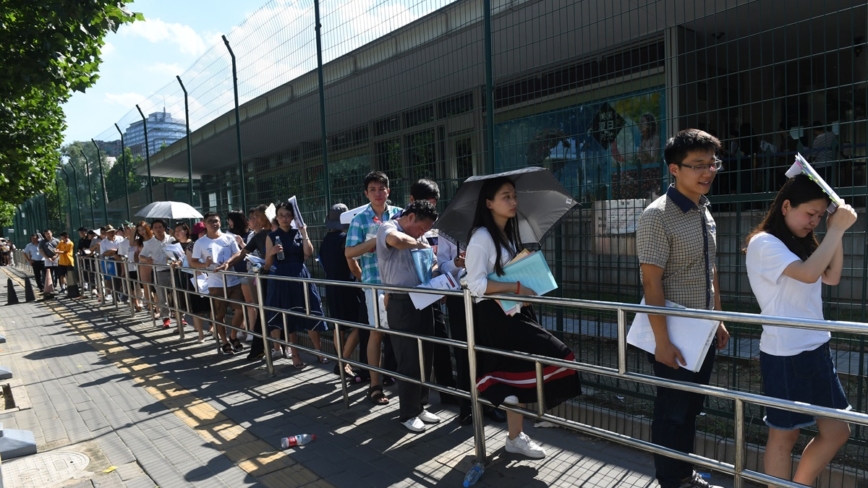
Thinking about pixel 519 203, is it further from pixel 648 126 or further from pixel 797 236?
pixel 797 236

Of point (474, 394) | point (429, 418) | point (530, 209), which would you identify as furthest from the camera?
point (429, 418)

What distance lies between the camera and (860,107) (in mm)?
3365

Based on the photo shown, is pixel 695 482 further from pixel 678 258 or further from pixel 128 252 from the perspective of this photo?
pixel 128 252

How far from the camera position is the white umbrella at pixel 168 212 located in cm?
920

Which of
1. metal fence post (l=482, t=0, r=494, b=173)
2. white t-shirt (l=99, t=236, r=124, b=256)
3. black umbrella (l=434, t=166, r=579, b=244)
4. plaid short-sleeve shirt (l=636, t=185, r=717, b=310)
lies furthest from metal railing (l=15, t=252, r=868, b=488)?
white t-shirt (l=99, t=236, r=124, b=256)

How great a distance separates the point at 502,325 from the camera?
3.26 meters

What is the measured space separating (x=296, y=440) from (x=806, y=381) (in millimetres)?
3169

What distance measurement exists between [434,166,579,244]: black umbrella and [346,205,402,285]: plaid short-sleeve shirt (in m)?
1.08

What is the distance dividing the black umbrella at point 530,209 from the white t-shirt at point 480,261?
1.20 ft

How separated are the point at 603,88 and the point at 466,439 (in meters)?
2.77

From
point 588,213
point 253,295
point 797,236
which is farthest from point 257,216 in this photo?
point 797,236

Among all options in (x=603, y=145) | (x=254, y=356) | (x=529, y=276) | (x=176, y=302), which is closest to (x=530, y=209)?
(x=529, y=276)

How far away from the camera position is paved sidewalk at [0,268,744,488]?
3537 mm

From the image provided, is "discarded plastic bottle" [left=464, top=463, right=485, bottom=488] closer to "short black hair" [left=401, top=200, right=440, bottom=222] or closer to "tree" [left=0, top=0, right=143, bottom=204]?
"short black hair" [left=401, top=200, right=440, bottom=222]
